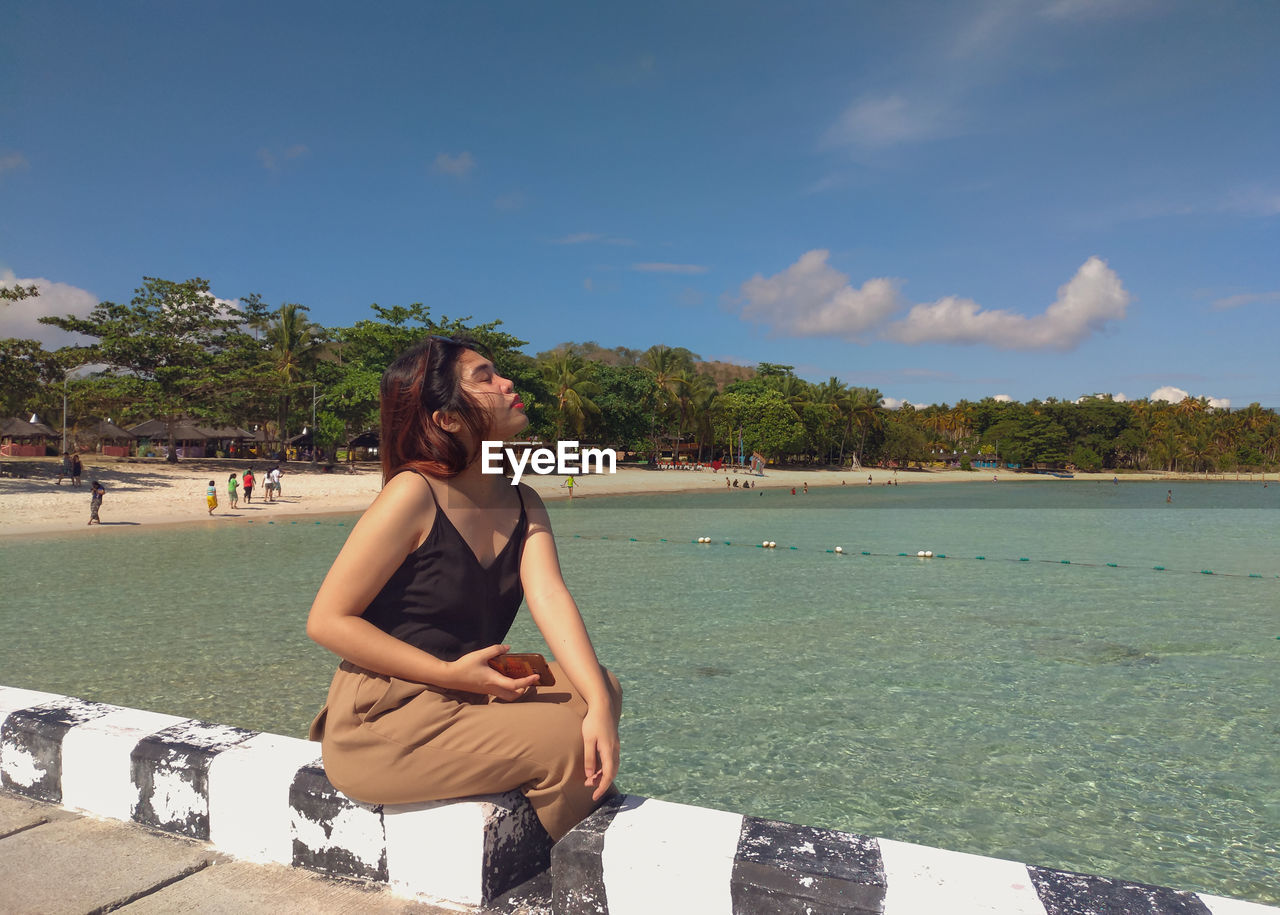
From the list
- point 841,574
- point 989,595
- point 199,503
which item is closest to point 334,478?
point 199,503

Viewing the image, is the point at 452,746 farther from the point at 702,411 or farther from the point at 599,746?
the point at 702,411

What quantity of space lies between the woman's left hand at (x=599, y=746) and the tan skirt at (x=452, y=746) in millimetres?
26

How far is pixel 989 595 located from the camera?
13.4 metres

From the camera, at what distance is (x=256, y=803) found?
6.80 ft

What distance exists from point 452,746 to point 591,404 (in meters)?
48.1

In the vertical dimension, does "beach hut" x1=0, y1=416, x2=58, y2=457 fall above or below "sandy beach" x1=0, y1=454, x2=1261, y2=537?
above

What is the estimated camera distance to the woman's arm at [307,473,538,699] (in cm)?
173

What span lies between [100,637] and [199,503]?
61.0 ft

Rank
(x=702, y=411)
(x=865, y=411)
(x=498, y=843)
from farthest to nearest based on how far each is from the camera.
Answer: (x=865, y=411) → (x=702, y=411) → (x=498, y=843)

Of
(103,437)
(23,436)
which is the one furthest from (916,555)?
(23,436)

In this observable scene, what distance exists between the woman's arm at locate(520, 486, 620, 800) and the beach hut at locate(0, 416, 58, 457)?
62.9m

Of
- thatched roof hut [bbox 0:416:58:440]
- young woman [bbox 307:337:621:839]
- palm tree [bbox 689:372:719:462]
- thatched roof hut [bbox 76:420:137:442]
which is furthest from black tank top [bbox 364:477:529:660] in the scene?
thatched roof hut [bbox 0:416:58:440]

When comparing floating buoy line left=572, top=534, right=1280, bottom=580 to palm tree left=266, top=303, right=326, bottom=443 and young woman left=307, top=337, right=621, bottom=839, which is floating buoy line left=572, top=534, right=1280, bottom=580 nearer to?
young woman left=307, top=337, right=621, bottom=839

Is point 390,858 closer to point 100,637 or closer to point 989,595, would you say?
point 100,637
